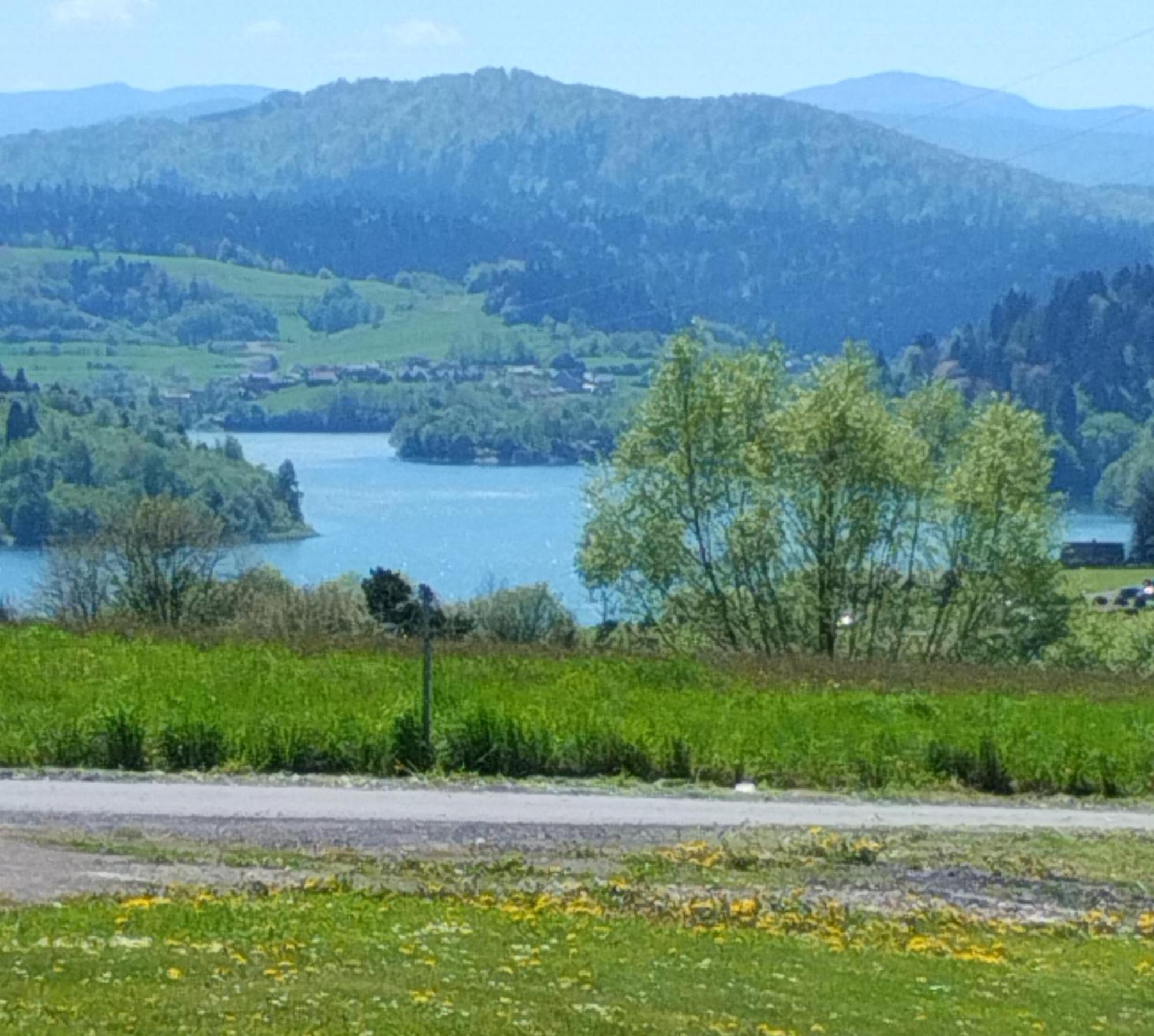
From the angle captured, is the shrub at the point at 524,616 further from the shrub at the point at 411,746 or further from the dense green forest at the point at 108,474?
the dense green forest at the point at 108,474

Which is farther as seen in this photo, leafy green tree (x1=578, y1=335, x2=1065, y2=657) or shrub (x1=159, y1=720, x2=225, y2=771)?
leafy green tree (x1=578, y1=335, x2=1065, y2=657)

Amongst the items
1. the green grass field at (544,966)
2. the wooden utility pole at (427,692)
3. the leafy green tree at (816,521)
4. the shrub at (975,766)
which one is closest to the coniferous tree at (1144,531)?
the leafy green tree at (816,521)

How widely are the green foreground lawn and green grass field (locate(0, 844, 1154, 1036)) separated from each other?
0.9 inches

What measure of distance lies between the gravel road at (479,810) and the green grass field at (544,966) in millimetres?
4562

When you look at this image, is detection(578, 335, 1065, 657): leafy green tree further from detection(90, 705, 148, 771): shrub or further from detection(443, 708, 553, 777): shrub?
detection(90, 705, 148, 771): shrub

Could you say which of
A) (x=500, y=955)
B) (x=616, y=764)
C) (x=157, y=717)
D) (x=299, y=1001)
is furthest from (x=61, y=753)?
(x=299, y=1001)

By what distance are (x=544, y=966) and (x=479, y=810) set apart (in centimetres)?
983

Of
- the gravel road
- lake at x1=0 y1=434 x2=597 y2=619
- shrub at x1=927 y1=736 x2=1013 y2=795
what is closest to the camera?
the gravel road

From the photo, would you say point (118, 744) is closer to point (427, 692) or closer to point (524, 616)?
point (427, 692)

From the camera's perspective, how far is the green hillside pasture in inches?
969

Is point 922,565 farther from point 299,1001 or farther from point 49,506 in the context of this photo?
point 49,506

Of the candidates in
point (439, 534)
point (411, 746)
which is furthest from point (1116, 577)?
point (411, 746)

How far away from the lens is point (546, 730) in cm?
2525

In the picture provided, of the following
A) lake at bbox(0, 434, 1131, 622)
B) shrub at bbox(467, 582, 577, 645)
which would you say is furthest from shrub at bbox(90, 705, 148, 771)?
lake at bbox(0, 434, 1131, 622)
